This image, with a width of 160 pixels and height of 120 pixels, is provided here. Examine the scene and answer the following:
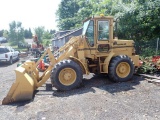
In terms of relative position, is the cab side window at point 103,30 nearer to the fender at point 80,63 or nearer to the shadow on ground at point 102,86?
the fender at point 80,63

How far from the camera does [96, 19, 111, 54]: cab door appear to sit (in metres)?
7.95

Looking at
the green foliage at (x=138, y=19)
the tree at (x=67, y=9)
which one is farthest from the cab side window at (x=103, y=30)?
the tree at (x=67, y=9)

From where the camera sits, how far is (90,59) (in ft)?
27.7

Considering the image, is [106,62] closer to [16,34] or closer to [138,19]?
→ [138,19]

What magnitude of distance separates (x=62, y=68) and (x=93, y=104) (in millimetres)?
1982

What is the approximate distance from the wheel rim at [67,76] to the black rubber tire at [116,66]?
5.10 feet

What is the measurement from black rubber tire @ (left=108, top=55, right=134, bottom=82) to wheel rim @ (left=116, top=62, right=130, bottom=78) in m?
0.09

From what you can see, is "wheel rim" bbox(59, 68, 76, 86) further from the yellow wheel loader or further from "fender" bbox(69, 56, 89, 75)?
"fender" bbox(69, 56, 89, 75)

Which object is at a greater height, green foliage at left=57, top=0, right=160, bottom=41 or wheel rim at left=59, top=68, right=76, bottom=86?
green foliage at left=57, top=0, right=160, bottom=41

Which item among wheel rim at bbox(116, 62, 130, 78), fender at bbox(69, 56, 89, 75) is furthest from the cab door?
fender at bbox(69, 56, 89, 75)

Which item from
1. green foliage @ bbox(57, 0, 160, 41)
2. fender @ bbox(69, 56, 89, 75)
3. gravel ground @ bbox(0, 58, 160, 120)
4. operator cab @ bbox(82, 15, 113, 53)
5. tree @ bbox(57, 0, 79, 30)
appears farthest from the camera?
tree @ bbox(57, 0, 79, 30)

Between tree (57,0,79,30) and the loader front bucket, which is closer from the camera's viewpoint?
the loader front bucket

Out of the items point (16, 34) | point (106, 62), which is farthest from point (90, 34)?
point (16, 34)

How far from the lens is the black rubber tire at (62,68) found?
23.5ft
